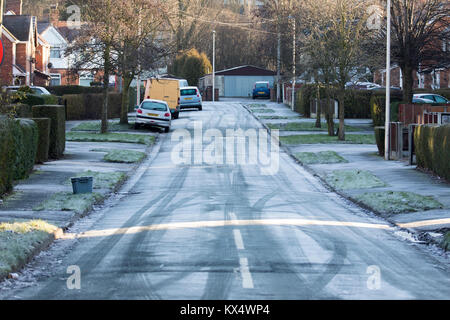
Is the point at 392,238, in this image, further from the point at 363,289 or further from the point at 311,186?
the point at 311,186

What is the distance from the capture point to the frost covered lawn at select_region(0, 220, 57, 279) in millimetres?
9452

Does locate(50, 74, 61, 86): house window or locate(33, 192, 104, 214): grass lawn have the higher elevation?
locate(50, 74, 61, 86): house window

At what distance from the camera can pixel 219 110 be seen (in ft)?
185

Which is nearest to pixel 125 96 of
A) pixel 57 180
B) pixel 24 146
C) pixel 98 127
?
pixel 98 127

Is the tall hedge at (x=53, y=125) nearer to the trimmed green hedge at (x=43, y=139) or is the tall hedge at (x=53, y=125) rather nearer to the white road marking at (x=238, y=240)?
the trimmed green hedge at (x=43, y=139)

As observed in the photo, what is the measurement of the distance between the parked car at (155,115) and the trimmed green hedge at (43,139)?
14416 mm

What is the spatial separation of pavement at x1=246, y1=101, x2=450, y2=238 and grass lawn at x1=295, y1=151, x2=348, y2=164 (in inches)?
14.7

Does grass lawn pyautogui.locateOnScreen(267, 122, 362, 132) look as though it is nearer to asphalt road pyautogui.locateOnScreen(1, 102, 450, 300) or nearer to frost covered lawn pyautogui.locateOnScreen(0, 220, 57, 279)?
asphalt road pyautogui.locateOnScreen(1, 102, 450, 300)

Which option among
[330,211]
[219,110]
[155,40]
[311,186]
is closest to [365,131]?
[155,40]

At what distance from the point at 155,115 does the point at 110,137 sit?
4728 millimetres

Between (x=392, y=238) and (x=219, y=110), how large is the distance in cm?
4451

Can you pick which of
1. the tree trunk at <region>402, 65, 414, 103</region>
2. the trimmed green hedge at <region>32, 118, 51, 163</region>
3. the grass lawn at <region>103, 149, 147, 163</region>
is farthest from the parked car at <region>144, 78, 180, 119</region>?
the trimmed green hedge at <region>32, 118, 51, 163</region>

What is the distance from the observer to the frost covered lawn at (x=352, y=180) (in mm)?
19516

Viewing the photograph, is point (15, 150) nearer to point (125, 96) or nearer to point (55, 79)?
point (125, 96)
